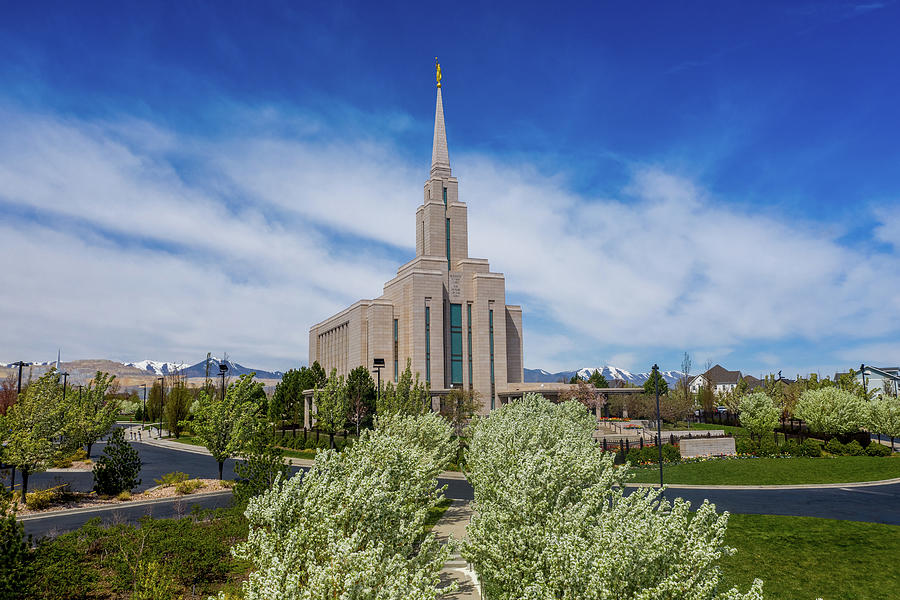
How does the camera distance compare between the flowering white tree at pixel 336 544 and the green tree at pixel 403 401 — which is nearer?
the flowering white tree at pixel 336 544

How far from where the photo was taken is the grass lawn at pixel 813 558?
14594 mm

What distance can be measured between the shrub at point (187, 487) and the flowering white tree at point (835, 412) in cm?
4606

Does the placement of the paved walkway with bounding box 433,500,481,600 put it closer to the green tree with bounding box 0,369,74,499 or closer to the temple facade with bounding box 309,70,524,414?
the green tree with bounding box 0,369,74,499

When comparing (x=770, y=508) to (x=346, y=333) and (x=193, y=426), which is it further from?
(x=346, y=333)

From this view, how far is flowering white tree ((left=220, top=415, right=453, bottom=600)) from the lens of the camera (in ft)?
21.5

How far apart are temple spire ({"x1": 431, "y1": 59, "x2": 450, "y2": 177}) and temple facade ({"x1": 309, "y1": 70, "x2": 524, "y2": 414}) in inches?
14.5

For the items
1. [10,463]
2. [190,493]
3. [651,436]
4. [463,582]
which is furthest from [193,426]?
[651,436]

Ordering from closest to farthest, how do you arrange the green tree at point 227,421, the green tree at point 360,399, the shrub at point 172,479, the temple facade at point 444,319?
the green tree at point 227,421
the shrub at point 172,479
the green tree at point 360,399
the temple facade at point 444,319

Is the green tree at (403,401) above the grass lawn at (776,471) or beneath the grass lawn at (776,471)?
above

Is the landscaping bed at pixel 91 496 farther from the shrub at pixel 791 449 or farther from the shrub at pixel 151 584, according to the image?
the shrub at pixel 791 449

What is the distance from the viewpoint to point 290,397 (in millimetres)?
68125

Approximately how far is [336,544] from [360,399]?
4172 cm

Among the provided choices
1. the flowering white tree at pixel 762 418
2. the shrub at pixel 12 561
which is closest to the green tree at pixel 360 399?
the flowering white tree at pixel 762 418

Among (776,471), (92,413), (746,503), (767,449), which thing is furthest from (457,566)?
(767,449)
